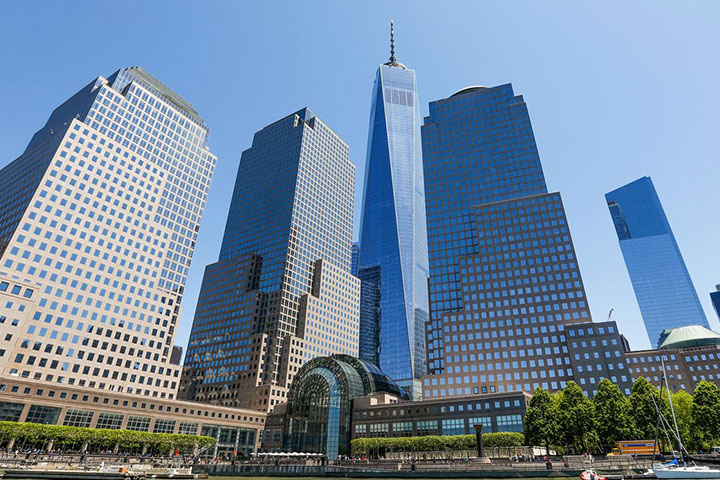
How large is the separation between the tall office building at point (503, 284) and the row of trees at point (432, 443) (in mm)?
26359

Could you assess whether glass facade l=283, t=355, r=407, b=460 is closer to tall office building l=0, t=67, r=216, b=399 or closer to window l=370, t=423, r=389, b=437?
window l=370, t=423, r=389, b=437

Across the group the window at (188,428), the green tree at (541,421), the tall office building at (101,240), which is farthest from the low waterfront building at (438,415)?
the tall office building at (101,240)

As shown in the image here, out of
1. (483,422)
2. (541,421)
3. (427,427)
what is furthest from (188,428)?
(541,421)

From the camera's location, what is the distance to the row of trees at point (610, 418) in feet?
261

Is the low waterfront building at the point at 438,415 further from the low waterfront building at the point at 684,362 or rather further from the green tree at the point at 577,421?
the low waterfront building at the point at 684,362

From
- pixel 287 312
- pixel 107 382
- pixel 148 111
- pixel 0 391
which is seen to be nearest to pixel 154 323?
pixel 107 382

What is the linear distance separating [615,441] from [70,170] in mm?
153141

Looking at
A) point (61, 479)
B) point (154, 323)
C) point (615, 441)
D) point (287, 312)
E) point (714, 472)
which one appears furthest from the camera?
point (287, 312)

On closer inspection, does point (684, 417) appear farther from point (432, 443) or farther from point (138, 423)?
point (138, 423)

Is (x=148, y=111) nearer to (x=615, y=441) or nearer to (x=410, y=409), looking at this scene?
(x=410, y=409)

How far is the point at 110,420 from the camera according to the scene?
355ft

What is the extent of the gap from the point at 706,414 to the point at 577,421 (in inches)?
890

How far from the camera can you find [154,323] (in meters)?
134

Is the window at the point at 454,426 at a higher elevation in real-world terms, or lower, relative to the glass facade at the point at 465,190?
lower
